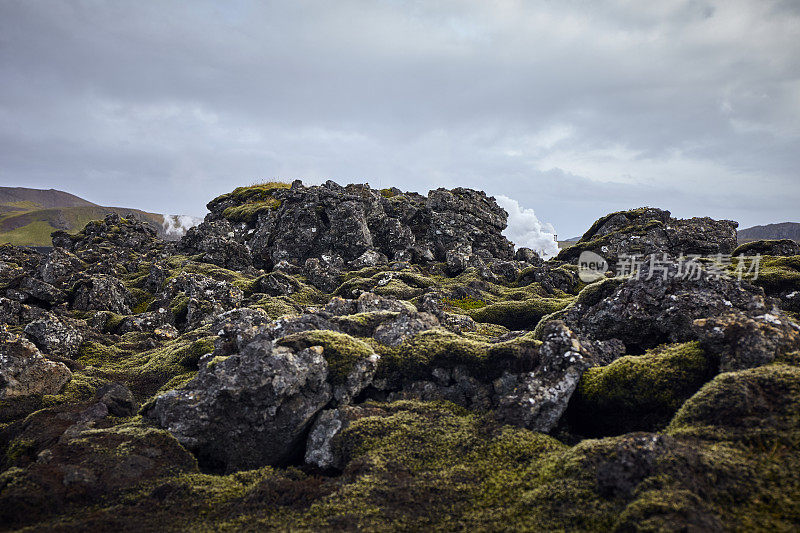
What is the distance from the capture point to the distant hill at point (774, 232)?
141000mm

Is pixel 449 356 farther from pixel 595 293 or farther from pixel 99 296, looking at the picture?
pixel 99 296

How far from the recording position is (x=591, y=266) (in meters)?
32.0

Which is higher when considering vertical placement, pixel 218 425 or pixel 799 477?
pixel 799 477

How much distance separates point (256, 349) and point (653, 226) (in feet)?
112

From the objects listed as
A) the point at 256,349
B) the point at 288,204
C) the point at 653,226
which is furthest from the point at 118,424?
the point at 653,226

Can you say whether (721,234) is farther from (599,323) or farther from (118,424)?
(118,424)

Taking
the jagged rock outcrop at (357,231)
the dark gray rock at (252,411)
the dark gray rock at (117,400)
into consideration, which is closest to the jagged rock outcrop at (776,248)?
the jagged rock outcrop at (357,231)

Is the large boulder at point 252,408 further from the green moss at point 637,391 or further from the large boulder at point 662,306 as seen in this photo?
the large boulder at point 662,306

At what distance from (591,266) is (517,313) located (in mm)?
16051

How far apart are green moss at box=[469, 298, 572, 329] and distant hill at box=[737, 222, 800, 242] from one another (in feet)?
518

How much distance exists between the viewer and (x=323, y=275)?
86.7ft

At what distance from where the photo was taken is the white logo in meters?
28.5

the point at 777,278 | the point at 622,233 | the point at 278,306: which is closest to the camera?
the point at 777,278

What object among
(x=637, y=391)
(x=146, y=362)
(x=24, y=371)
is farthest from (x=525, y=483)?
(x=146, y=362)
